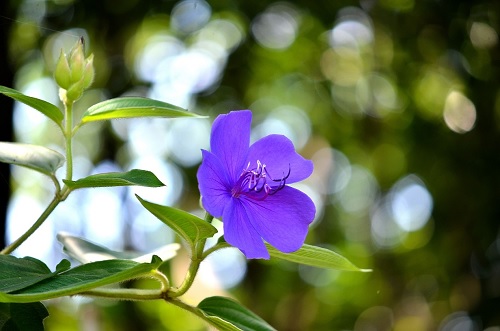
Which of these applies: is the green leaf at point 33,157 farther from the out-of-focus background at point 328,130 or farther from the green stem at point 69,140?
the out-of-focus background at point 328,130

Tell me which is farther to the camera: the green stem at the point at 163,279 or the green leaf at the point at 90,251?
the green leaf at the point at 90,251

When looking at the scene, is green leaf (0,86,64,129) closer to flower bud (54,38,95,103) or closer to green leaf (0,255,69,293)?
flower bud (54,38,95,103)

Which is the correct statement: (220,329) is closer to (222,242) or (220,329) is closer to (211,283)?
(222,242)

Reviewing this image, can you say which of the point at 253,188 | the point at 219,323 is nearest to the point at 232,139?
the point at 253,188

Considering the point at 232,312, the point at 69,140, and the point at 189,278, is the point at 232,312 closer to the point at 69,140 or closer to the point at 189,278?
the point at 189,278

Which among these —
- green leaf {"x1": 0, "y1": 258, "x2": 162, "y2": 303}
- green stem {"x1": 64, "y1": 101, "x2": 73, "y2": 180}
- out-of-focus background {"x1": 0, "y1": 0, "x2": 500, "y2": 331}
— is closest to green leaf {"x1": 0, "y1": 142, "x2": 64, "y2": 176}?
green stem {"x1": 64, "y1": 101, "x2": 73, "y2": 180}

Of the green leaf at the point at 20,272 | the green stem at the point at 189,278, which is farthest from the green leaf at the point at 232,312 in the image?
the green leaf at the point at 20,272
